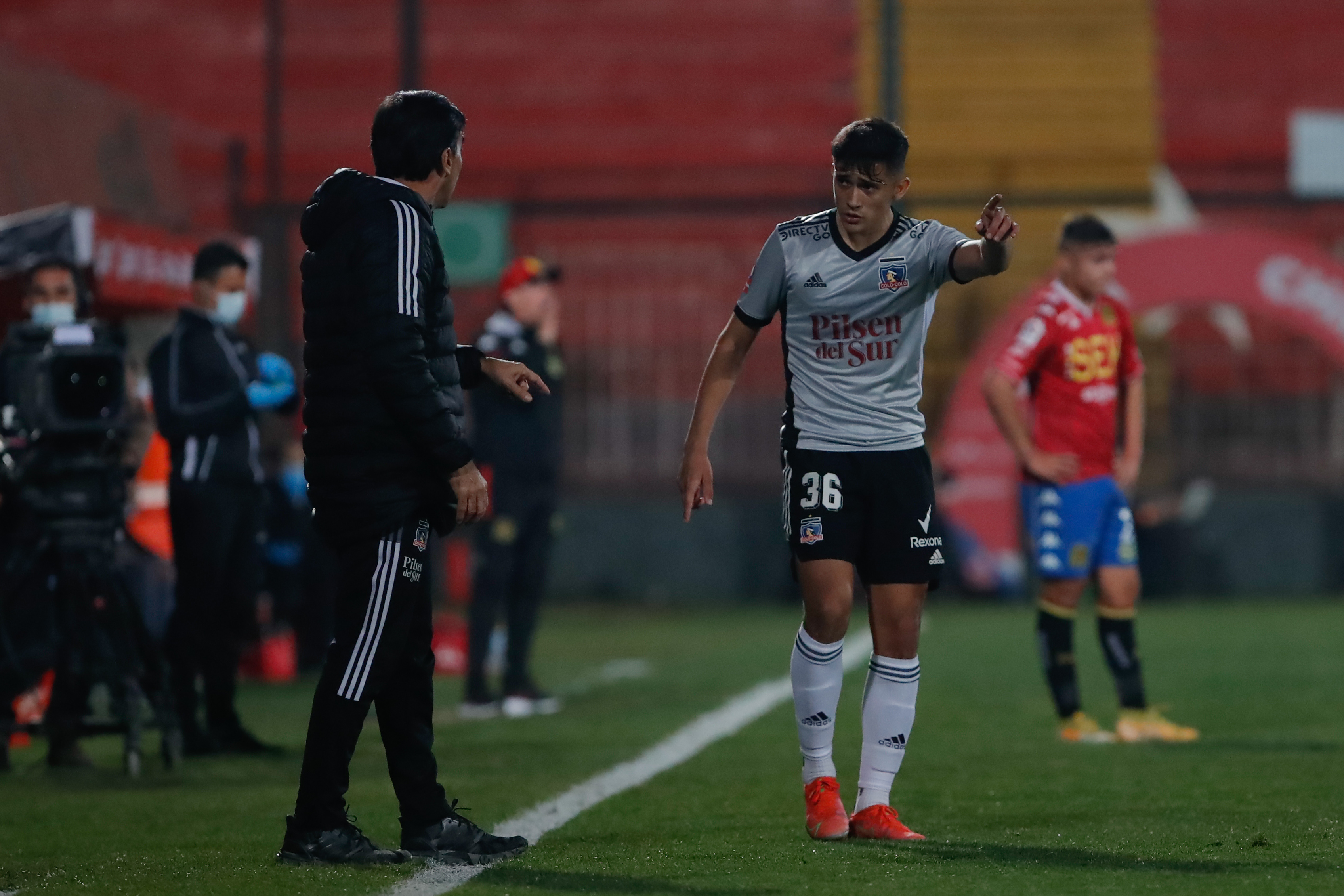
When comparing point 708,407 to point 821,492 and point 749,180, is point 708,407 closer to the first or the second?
point 821,492

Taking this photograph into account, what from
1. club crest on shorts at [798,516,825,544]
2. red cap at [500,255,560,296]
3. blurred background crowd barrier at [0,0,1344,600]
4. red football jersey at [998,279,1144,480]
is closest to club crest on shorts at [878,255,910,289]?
club crest on shorts at [798,516,825,544]

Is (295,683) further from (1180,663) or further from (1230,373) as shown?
(1230,373)

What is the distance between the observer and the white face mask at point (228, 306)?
7914 mm

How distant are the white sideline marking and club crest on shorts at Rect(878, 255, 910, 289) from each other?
5.31 ft

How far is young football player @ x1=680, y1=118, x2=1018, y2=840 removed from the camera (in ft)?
17.7

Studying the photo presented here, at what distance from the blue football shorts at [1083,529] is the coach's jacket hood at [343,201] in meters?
3.62

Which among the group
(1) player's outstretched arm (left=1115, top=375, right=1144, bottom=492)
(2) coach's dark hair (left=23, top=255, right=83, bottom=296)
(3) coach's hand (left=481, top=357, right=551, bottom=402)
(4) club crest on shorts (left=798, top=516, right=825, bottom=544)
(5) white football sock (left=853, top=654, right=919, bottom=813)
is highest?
(2) coach's dark hair (left=23, top=255, right=83, bottom=296)

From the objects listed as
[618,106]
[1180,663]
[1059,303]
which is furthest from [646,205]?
[1059,303]

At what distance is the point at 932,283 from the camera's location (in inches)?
214

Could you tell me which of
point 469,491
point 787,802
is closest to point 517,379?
point 469,491

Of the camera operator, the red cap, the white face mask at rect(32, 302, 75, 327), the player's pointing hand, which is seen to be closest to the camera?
the player's pointing hand

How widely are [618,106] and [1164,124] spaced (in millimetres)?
5754

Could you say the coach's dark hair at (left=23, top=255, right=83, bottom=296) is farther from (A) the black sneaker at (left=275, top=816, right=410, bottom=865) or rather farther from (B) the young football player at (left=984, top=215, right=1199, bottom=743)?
(B) the young football player at (left=984, top=215, right=1199, bottom=743)

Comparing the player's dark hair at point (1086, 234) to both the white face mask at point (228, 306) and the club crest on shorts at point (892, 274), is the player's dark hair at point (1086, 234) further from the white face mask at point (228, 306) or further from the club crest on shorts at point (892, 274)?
the white face mask at point (228, 306)
